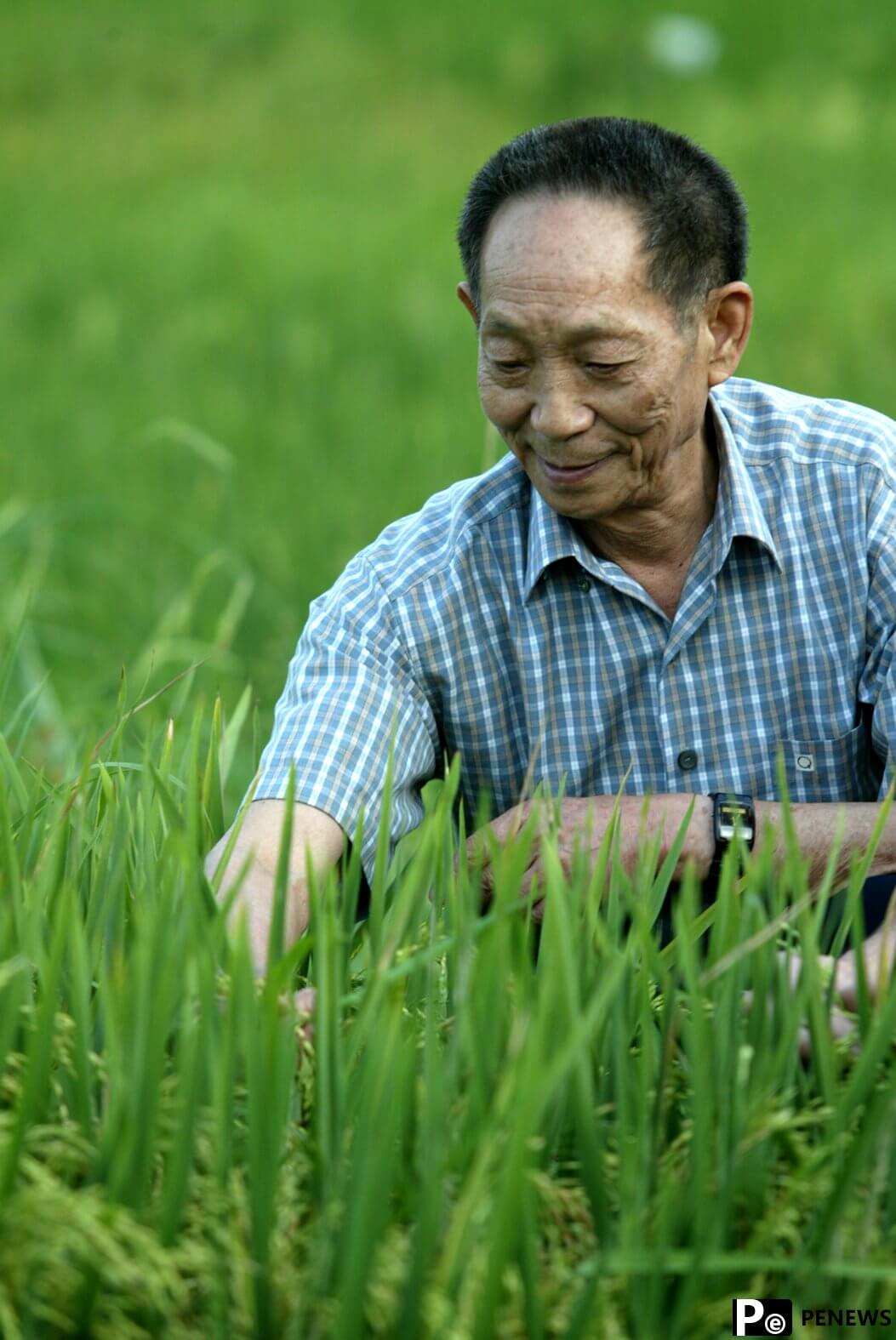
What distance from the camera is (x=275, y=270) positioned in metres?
7.28

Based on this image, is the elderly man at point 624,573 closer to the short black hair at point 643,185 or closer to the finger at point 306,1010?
the short black hair at point 643,185

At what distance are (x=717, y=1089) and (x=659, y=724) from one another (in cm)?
87

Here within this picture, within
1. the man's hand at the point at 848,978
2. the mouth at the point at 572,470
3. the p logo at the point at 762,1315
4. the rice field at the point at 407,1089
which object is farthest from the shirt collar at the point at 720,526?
the p logo at the point at 762,1315

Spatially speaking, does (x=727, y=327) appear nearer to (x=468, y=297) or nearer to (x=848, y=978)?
(x=468, y=297)

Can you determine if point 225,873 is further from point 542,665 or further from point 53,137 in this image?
point 53,137

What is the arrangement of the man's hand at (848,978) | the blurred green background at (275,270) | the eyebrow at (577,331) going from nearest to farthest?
1. the man's hand at (848,978)
2. the eyebrow at (577,331)
3. the blurred green background at (275,270)

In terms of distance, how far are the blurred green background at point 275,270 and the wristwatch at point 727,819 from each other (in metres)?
0.60

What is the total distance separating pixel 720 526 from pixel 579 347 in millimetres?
306

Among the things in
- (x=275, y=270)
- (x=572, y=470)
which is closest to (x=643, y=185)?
(x=572, y=470)

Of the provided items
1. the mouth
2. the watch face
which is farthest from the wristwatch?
the mouth

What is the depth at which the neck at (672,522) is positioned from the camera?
2.04 m

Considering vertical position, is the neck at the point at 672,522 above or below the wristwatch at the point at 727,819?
above

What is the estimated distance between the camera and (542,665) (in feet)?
6.86

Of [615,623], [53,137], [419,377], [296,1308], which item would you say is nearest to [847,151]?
[419,377]
